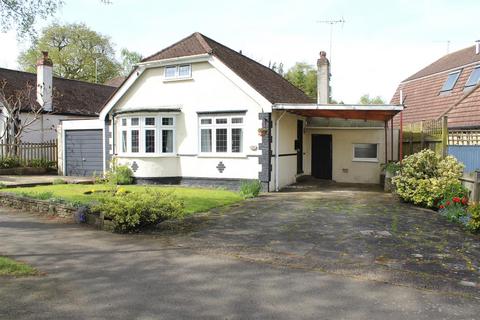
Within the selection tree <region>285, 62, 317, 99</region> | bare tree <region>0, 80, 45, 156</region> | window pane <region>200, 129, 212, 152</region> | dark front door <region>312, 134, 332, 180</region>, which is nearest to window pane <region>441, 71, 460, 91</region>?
dark front door <region>312, 134, 332, 180</region>

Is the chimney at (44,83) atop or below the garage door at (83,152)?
atop

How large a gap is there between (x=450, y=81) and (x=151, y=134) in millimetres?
17152

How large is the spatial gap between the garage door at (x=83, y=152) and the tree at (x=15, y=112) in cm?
393

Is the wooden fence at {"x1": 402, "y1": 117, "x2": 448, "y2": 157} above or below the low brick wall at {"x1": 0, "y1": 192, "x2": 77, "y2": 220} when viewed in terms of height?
above

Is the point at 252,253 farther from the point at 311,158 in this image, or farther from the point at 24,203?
the point at 311,158

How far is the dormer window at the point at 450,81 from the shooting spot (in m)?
22.4

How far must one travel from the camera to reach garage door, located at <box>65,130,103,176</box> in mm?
19969

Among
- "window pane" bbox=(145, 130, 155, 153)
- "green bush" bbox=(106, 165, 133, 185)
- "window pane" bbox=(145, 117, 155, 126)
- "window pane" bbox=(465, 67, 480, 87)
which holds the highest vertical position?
"window pane" bbox=(465, 67, 480, 87)

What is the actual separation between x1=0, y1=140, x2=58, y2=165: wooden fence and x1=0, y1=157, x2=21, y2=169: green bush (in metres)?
0.37

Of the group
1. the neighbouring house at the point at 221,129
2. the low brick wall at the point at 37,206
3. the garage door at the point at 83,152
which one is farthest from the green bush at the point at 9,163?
the low brick wall at the point at 37,206

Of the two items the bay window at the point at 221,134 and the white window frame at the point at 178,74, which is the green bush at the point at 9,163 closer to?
the white window frame at the point at 178,74

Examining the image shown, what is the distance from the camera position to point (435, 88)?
79.9 feet

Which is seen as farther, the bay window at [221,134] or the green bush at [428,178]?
the bay window at [221,134]

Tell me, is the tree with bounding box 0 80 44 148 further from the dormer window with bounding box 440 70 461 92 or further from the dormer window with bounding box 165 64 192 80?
the dormer window with bounding box 440 70 461 92
